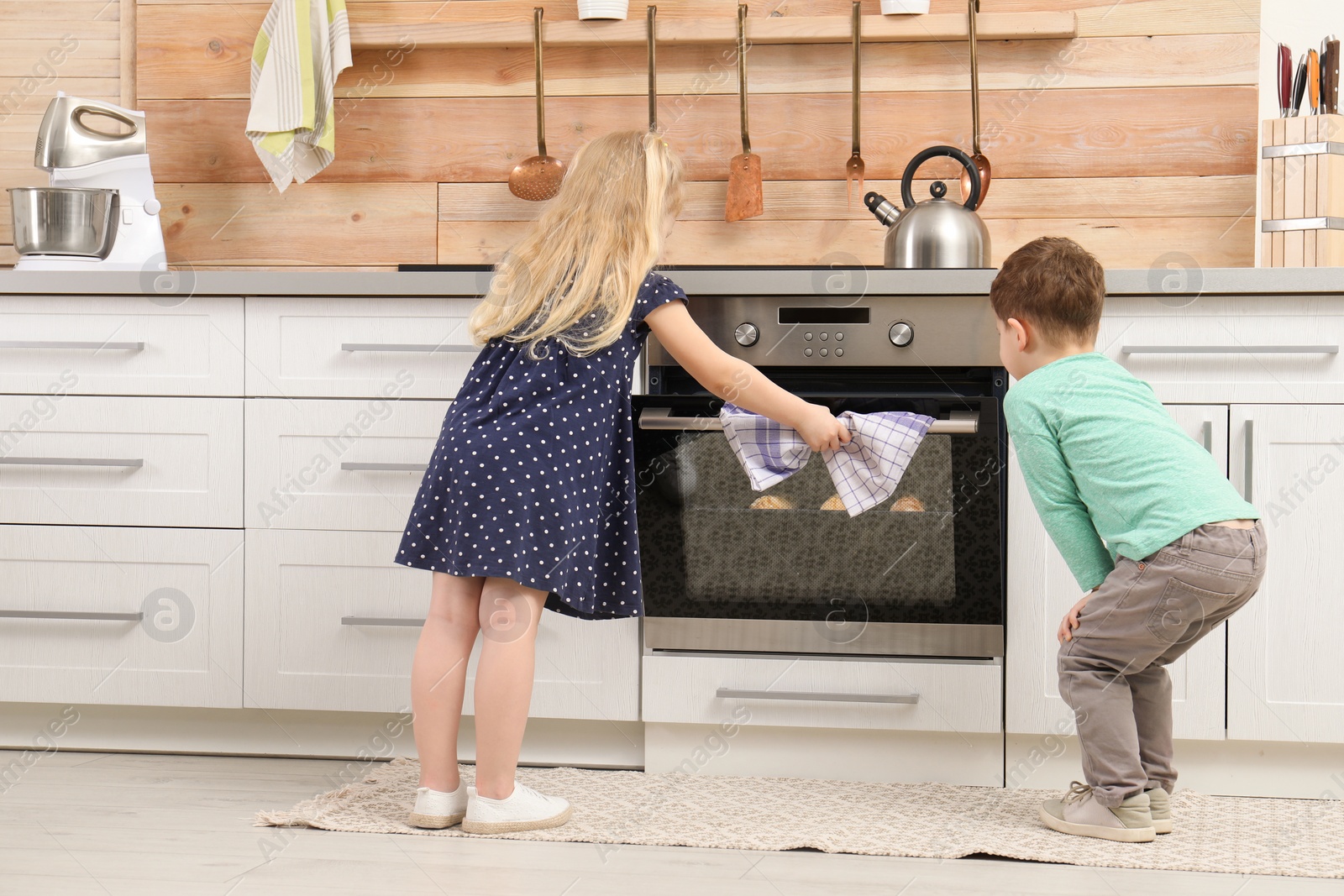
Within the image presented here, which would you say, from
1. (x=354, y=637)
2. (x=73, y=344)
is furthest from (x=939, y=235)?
(x=73, y=344)

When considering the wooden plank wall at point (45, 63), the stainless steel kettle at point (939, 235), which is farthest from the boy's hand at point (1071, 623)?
the wooden plank wall at point (45, 63)

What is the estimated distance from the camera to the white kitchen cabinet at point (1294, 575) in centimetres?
173

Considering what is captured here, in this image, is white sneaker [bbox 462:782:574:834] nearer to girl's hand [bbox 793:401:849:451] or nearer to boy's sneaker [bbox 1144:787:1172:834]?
girl's hand [bbox 793:401:849:451]

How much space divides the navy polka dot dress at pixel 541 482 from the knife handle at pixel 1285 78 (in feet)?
4.03

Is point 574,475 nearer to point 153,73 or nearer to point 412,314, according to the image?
point 412,314

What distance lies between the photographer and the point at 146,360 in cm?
194

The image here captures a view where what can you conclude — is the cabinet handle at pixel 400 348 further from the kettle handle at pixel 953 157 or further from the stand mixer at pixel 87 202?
the kettle handle at pixel 953 157

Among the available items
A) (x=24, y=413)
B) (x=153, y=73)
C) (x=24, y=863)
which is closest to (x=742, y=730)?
(x=24, y=863)

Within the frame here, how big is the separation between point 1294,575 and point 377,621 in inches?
54.8

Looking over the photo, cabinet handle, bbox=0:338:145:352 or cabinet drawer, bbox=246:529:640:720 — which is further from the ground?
cabinet handle, bbox=0:338:145:352

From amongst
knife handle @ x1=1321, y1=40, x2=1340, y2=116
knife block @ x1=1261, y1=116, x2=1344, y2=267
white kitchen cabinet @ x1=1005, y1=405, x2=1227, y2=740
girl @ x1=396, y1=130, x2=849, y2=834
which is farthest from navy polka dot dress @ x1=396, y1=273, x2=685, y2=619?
knife handle @ x1=1321, y1=40, x2=1340, y2=116

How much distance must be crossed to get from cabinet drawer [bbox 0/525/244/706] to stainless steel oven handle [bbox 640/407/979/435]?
70 centimetres

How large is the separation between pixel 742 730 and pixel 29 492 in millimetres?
1227

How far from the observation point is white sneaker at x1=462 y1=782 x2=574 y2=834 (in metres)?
1.56
